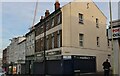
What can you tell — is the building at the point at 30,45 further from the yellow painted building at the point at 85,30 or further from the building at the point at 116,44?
the building at the point at 116,44

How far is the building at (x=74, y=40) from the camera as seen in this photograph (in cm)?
2891

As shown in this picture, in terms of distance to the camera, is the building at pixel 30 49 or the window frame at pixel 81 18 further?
the building at pixel 30 49

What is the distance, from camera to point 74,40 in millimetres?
29578

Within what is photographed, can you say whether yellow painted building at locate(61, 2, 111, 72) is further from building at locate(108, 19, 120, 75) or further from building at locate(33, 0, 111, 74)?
building at locate(108, 19, 120, 75)

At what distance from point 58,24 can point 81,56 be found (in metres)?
4.74

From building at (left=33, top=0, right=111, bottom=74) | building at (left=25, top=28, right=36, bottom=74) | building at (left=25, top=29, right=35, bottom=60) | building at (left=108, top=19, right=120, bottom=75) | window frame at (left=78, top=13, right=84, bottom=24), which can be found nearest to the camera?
building at (left=108, top=19, right=120, bottom=75)

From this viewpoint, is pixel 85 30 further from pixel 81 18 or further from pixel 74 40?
pixel 74 40

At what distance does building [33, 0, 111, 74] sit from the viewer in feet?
94.8

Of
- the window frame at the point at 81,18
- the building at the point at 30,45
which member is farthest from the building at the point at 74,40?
the building at the point at 30,45

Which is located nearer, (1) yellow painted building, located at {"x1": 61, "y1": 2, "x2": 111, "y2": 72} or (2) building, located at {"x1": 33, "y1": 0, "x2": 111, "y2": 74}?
(2) building, located at {"x1": 33, "y1": 0, "x2": 111, "y2": 74}

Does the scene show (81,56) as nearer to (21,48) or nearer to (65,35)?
(65,35)

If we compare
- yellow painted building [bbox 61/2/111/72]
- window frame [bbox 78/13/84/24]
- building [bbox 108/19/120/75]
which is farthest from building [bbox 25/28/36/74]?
building [bbox 108/19/120/75]

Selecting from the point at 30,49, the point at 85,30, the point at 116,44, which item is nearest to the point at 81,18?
the point at 85,30

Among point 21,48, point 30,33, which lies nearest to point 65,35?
point 30,33
